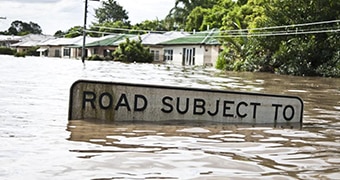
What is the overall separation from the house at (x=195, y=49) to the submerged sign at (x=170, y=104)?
3875cm

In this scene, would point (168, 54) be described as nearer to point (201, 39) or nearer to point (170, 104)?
point (201, 39)

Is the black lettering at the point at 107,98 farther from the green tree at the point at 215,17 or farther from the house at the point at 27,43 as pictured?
the house at the point at 27,43

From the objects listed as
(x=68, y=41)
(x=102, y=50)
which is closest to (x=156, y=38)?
(x=102, y=50)

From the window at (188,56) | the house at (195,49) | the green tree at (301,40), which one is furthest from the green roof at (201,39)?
the green tree at (301,40)

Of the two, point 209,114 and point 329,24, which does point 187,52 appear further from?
point 209,114

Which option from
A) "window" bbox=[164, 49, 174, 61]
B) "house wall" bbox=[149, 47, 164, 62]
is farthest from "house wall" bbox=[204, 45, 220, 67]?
"house wall" bbox=[149, 47, 164, 62]

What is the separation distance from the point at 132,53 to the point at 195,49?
6129 mm

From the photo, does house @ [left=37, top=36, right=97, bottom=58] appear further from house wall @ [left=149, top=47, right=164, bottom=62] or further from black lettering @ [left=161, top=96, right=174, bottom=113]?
black lettering @ [left=161, top=96, right=174, bottom=113]

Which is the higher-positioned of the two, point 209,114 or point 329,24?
point 329,24

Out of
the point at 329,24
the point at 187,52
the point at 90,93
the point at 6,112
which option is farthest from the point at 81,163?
the point at 187,52

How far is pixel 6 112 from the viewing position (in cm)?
862

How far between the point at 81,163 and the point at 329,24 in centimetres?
2978

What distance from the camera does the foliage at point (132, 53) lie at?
53469 mm

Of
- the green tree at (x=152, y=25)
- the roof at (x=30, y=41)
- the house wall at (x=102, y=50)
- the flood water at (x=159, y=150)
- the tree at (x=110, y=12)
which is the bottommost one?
the flood water at (x=159, y=150)
